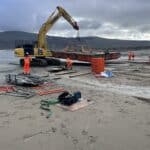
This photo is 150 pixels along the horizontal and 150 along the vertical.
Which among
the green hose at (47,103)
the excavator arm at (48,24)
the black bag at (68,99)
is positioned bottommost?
the green hose at (47,103)

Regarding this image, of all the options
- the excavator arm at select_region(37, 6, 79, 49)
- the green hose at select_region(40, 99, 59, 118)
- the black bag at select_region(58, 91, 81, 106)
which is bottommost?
the green hose at select_region(40, 99, 59, 118)

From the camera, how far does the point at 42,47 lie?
26.5m

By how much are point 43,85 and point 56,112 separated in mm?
5142

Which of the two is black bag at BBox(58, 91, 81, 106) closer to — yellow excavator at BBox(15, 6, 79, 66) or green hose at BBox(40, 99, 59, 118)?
green hose at BBox(40, 99, 59, 118)

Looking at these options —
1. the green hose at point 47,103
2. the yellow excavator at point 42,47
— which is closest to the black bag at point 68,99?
the green hose at point 47,103

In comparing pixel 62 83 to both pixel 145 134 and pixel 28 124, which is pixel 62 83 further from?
pixel 145 134

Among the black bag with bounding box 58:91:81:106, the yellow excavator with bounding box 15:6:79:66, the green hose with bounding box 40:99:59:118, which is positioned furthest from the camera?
the yellow excavator with bounding box 15:6:79:66

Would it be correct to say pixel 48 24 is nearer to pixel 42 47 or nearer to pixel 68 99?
pixel 42 47

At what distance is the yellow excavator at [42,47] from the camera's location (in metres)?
25.3

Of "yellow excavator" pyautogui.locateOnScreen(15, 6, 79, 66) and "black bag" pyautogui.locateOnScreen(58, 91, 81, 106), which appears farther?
"yellow excavator" pyautogui.locateOnScreen(15, 6, 79, 66)

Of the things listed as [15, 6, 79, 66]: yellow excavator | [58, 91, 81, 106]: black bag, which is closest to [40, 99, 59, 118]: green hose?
[58, 91, 81, 106]: black bag

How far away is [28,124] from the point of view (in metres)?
7.91

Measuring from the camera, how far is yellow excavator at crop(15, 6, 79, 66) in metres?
25.3

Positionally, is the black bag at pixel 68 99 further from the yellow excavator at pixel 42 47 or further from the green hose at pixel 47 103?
the yellow excavator at pixel 42 47
